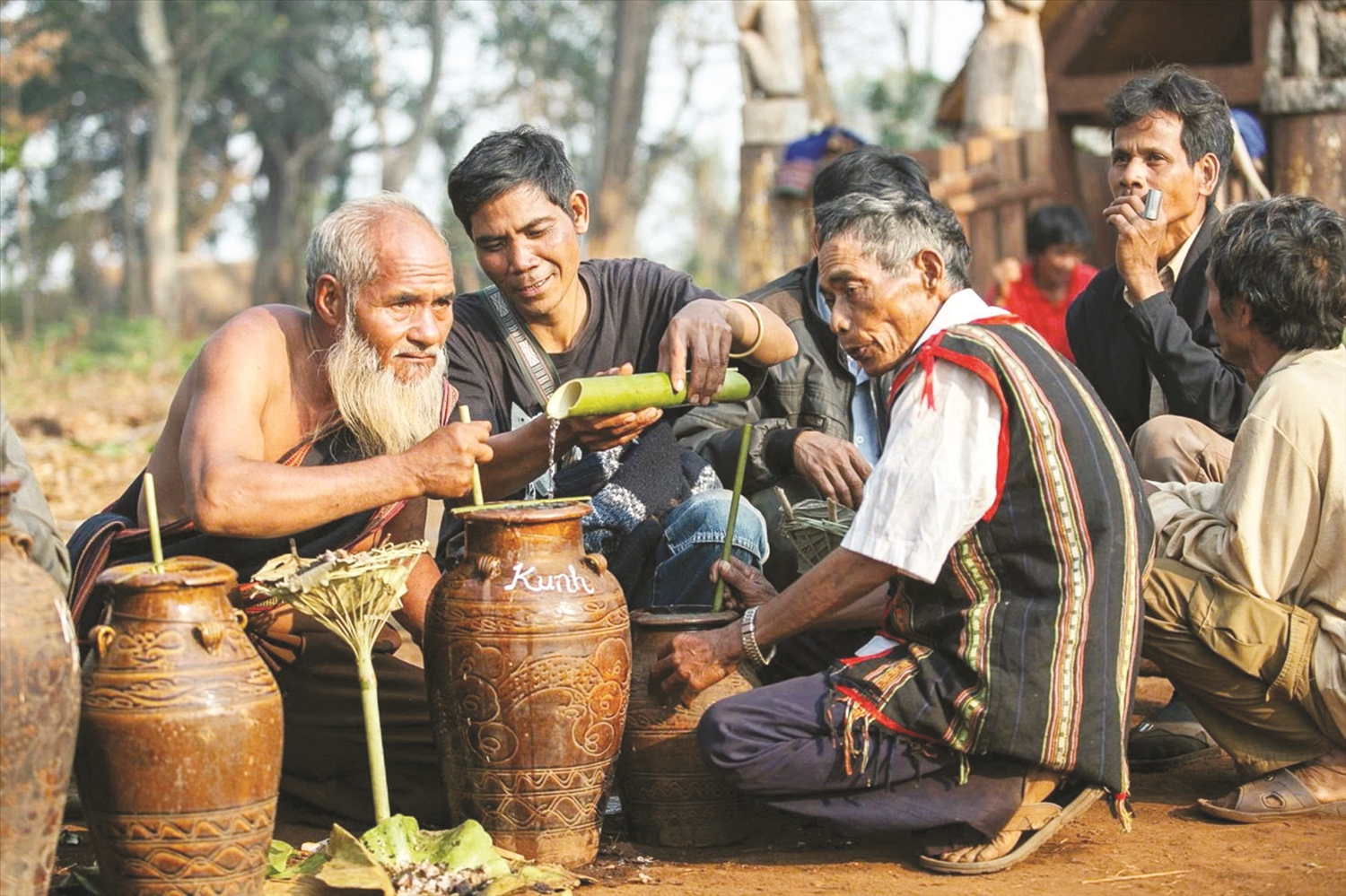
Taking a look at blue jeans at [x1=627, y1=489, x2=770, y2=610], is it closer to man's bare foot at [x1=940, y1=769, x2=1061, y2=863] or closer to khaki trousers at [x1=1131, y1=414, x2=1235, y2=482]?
man's bare foot at [x1=940, y1=769, x2=1061, y2=863]

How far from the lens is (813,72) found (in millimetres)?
18734

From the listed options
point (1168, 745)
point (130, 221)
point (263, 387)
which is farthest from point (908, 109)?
point (263, 387)

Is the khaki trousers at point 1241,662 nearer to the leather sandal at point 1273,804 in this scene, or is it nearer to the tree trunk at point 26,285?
the leather sandal at point 1273,804

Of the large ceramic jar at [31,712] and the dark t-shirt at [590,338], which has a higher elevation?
the dark t-shirt at [590,338]

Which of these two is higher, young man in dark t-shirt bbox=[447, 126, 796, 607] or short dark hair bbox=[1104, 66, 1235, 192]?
short dark hair bbox=[1104, 66, 1235, 192]

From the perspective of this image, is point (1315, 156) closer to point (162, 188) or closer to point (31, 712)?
point (31, 712)

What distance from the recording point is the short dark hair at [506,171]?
16.6ft

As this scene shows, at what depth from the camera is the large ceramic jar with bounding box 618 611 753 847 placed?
443 centimetres

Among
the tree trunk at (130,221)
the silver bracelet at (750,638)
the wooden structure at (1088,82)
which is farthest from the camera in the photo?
the tree trunk at (130,221)

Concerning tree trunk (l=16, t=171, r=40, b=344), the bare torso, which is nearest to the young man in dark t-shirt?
the bare torso

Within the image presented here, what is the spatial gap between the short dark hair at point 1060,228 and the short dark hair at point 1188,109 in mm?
2975

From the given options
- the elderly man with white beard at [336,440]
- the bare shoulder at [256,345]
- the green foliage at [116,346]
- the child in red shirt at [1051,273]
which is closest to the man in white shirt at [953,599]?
the elderly man with white beard at [336,440]

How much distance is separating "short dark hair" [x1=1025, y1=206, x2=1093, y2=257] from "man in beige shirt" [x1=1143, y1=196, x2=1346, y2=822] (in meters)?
4.22

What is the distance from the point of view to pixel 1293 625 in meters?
4.43
